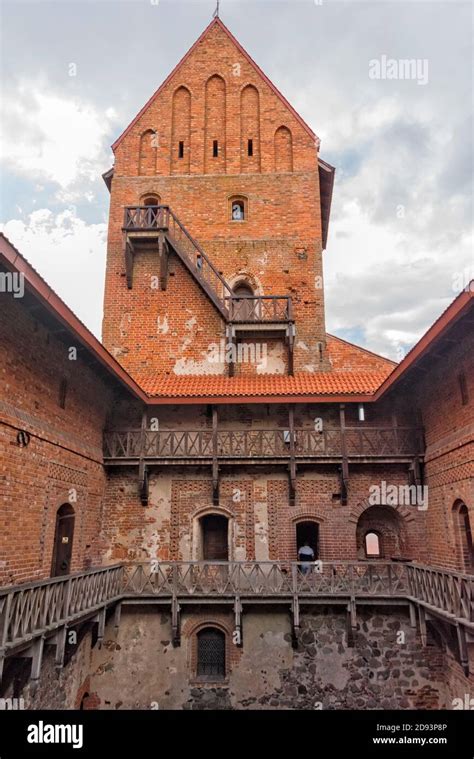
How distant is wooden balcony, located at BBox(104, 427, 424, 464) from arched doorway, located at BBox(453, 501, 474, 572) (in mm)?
2276

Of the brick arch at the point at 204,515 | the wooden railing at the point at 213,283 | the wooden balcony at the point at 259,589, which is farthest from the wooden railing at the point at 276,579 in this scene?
the wooden railing at the point at 213,283

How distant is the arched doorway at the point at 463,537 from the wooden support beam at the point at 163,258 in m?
11.2

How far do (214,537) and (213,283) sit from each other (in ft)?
27.5

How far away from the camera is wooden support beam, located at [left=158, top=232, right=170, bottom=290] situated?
17156 mm

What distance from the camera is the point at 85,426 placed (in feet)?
43.1

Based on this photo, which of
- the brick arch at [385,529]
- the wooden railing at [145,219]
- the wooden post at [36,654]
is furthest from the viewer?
the wooden railing at [145,219]

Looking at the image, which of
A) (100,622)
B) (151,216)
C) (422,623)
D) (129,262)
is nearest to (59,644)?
(100,622)

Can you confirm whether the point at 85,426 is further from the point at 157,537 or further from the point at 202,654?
the point at 202,654

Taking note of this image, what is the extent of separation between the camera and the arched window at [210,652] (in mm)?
13555

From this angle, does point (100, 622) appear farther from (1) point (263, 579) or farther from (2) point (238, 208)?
(2) point (238, 208)

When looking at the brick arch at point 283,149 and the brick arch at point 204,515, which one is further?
the brick arch at point 283,149

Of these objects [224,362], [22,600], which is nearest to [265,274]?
[224,362]

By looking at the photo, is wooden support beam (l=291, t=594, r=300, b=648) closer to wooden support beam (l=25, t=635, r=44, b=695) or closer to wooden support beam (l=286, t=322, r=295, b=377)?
wooden support beam (l=25, t=635, r=44, b=695)

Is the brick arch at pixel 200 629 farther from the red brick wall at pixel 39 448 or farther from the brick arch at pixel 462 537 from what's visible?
the brick arch at pixel 462 537
